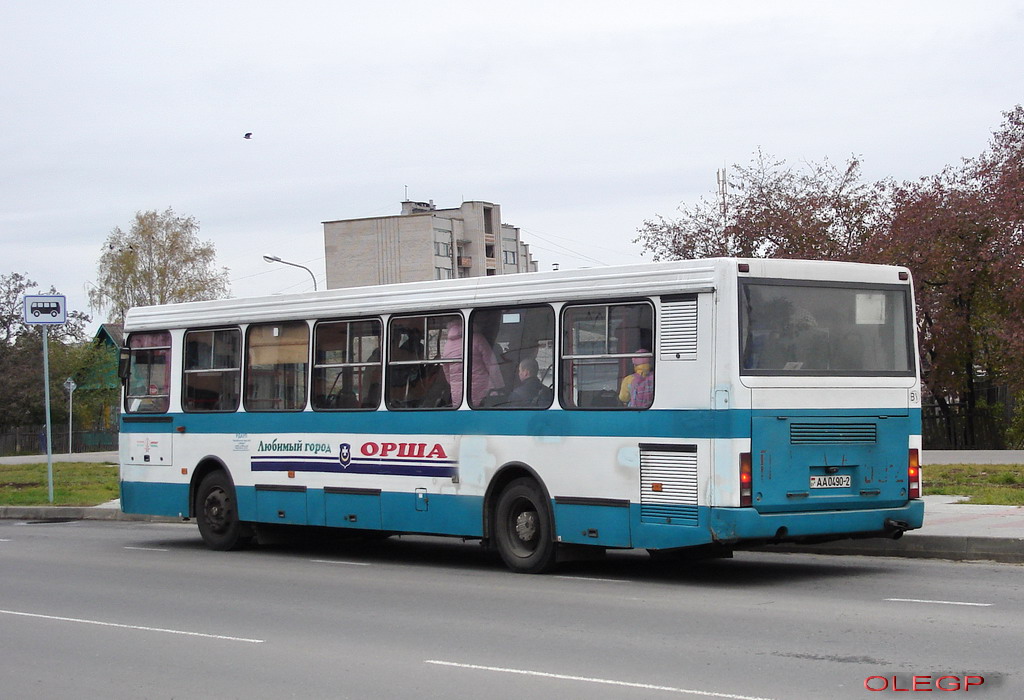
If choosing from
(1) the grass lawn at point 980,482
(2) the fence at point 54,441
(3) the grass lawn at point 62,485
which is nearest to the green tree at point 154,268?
(2) the fence at point 54,441

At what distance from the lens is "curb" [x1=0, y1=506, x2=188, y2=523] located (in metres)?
23.4

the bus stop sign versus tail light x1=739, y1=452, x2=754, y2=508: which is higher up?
the bus stop sign

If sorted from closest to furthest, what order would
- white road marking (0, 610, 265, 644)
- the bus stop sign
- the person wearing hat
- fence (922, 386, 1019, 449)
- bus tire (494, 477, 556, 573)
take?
white road marking (0, 610, 265, 644), the person wearing hat, bus tire (494, 477, 556, 573), the bus stop sign, fence (922, 386, 1019, 449)

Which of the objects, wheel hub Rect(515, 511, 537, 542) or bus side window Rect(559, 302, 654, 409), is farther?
wheel hub Rect(515, 511, 537, 542)

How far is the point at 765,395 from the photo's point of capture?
1202cm

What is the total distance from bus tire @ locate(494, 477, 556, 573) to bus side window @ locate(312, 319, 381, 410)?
2.27m

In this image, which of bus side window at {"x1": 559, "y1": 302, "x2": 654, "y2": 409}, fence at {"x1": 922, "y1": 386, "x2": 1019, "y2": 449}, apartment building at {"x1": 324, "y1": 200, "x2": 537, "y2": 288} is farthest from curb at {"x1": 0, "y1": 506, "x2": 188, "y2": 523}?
apartment building at {"x1": 324, "y1": 200, "x2": 537, "y2": 288}

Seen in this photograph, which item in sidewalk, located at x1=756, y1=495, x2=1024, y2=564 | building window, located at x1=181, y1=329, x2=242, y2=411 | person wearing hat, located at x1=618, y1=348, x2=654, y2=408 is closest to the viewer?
person wearing hat, located at x1=618, y1=348, x2=654, y2=408

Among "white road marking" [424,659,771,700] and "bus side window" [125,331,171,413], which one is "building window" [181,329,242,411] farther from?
"white road marking" [424,659,771,700]

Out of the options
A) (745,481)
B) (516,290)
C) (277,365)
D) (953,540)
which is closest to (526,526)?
(516,290)

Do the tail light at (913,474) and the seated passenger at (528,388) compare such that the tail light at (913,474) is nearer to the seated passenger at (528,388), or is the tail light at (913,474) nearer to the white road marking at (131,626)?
the seated passenger at (528,388)

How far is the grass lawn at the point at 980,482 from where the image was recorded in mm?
17978

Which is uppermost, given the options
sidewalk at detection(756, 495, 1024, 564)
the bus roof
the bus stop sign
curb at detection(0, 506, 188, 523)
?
the bus stop sign

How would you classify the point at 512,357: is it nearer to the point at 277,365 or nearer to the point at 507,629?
the point at 277,365
